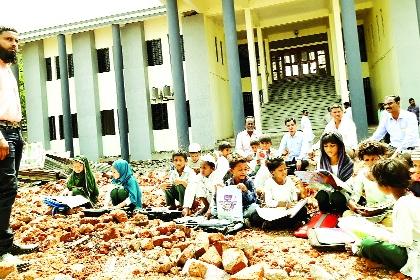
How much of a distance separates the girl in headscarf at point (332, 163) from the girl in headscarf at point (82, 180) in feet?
12.6

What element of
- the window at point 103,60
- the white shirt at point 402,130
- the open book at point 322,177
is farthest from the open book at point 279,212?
the window at point 103,60

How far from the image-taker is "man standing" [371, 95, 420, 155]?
6243 mm

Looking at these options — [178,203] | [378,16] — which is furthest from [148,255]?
[378,16]

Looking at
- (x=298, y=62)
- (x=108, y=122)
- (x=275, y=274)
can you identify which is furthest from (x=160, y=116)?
(x=275, y=274)

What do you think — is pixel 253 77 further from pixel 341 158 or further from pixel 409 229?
pixel 409 229

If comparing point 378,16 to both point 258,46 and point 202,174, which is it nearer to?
point 258,46

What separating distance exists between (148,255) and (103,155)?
15247mm

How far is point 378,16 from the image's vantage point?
48.6ft

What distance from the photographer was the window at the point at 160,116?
1731 centimetres

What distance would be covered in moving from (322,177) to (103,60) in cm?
1628

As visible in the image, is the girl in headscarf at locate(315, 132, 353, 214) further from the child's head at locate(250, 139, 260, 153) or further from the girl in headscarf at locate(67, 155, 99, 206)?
the girl in headscarf at locate(67, 155, 99, 206)

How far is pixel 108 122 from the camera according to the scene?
60.5 ft

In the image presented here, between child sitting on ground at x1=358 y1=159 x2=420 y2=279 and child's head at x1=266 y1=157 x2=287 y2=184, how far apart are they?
1.74m

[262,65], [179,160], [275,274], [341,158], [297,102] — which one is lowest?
[275,274]
